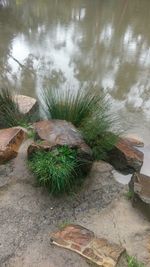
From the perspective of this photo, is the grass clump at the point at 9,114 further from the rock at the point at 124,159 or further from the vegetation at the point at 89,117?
the rock at the point at 124,159

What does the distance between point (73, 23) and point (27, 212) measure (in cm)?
641

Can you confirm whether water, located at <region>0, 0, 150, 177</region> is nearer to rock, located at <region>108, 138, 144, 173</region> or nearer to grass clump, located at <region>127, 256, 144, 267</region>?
rock, located at <region>108, 138, 144, 173</region>

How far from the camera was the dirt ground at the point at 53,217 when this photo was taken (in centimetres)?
221

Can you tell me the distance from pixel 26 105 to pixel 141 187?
1.77m

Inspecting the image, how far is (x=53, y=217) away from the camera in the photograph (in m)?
2.55

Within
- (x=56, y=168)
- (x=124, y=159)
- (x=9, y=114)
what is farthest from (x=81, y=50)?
(x=56, y=168)

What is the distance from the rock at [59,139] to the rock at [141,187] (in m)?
0.44

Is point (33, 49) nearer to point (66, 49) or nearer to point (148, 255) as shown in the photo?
point (66, 49)

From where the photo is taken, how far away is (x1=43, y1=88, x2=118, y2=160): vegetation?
303 cm

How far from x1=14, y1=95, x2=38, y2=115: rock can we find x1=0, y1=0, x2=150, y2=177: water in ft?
2.81

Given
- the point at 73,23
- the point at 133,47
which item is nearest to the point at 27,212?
the point at 133,47

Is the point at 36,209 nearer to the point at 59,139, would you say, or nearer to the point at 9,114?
the point at 59,139

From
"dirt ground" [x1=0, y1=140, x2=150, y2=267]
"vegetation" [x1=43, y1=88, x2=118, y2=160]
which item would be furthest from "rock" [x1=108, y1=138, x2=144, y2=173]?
"dirt ground" [x1=0, y1=140, x2=150, y2=267]

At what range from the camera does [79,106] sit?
328 cm
